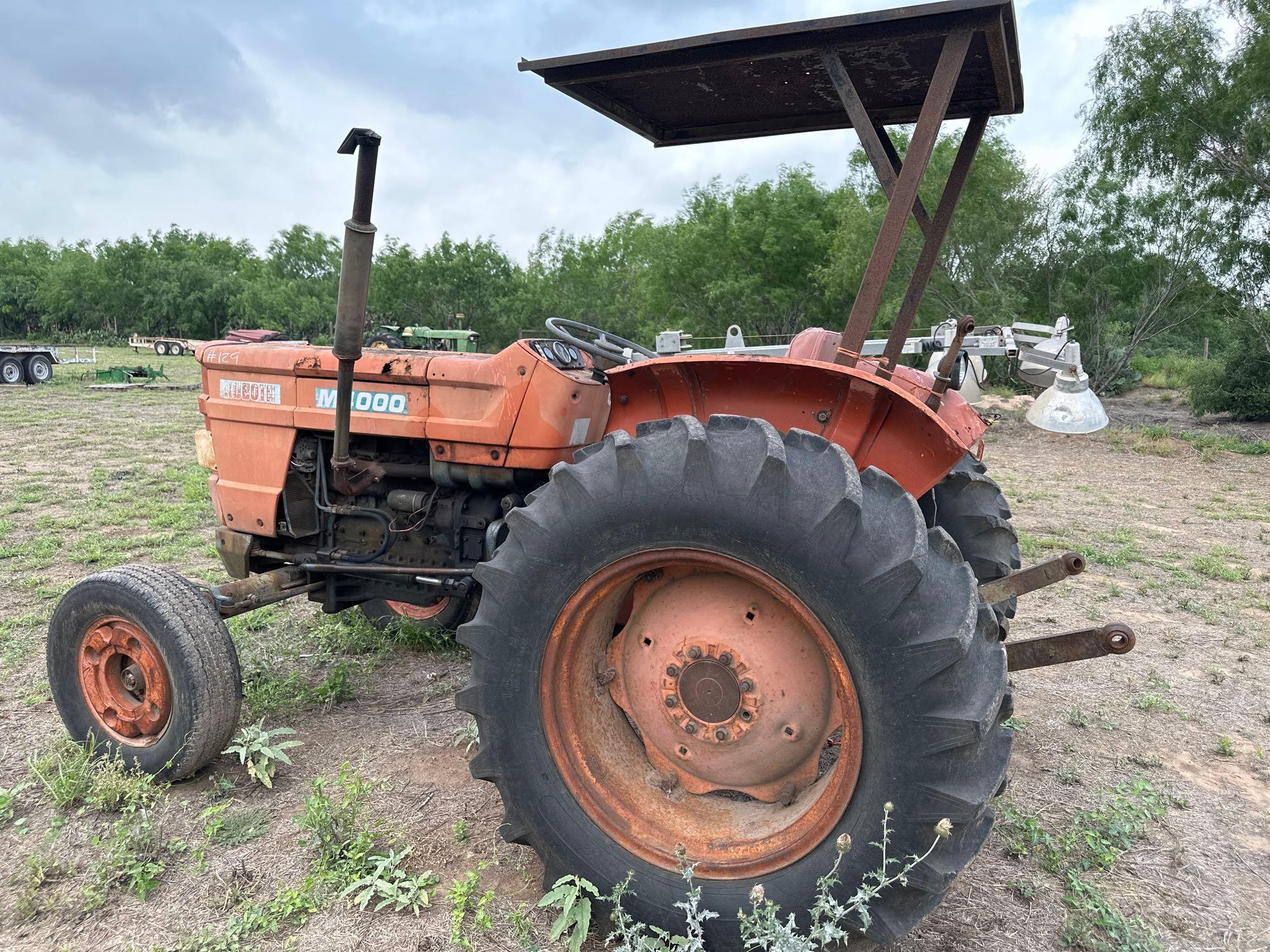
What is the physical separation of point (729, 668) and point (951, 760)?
23.7 inches

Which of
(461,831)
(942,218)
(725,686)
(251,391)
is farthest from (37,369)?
(725,686)

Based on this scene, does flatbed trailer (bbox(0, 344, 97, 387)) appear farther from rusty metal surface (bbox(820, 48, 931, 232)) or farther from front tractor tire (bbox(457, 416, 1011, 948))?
rusty metal surface (bbox(820, 48, 931, 232))

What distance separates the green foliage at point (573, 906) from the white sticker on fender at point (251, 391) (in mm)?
2186

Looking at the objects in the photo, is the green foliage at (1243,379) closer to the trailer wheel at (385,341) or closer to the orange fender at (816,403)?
the orange fender at (816,403)

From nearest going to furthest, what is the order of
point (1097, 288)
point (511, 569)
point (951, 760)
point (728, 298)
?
point (951, 760)
point (511, 569)
point (1097, 288)
point (728, 298)

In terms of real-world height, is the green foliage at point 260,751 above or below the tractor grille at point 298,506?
below

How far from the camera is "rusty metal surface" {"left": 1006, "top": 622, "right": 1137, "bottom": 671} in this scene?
2213 mm

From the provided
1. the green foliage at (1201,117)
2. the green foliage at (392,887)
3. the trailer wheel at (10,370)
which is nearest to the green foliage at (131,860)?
the green foliage at (392,887)

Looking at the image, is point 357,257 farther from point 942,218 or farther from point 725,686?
point 942,218

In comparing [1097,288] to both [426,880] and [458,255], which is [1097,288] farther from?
[458,255]

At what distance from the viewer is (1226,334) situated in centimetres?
1786

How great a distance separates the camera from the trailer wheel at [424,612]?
4031 mm

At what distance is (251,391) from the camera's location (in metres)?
3.40

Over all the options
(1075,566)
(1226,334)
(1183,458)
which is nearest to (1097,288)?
(1226,334)
